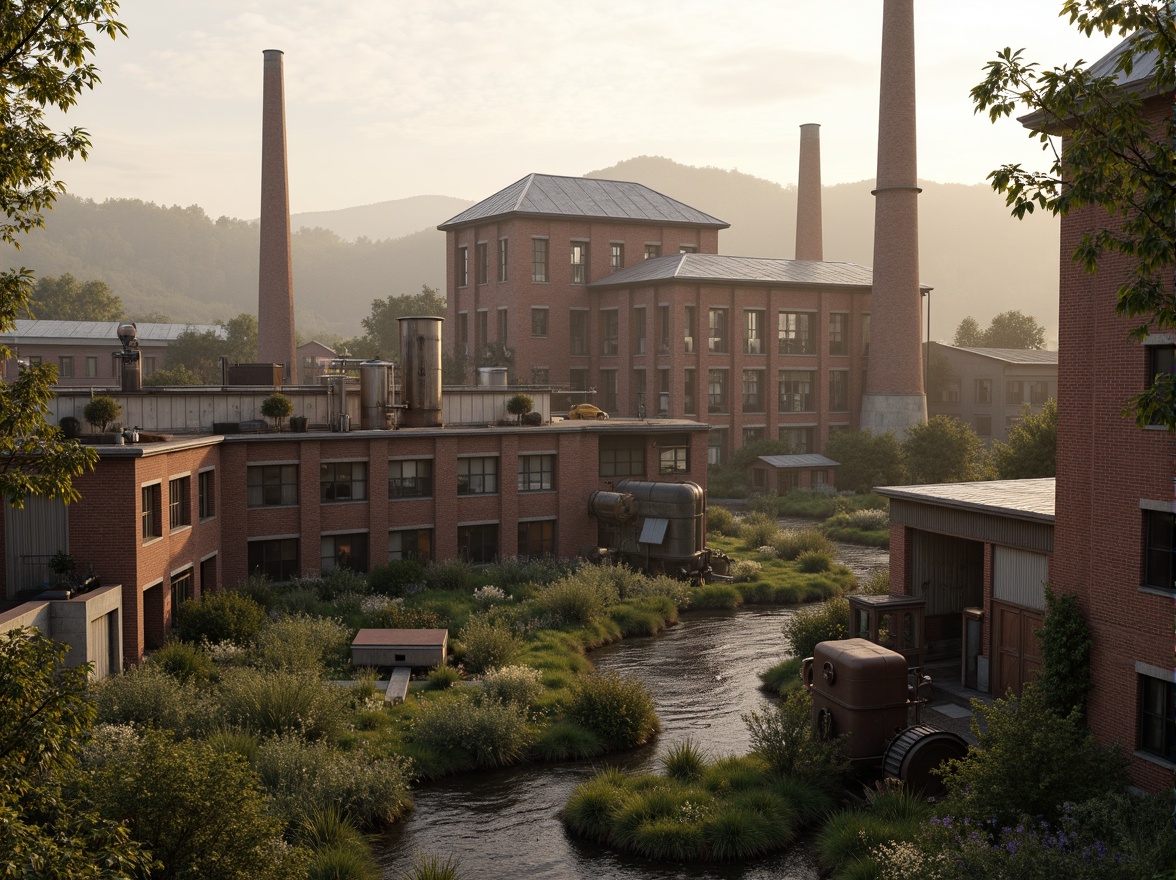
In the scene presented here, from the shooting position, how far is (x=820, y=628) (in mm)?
27391

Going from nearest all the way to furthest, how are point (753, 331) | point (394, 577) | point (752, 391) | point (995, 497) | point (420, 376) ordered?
point (995, 497), point (394, 577), point (420, 376), point (753, 331), point (752, 391)

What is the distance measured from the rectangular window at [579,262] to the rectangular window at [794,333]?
1378 centimetres

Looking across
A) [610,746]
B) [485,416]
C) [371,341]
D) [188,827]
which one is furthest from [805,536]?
[371,341]

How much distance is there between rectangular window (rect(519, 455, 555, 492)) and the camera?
130 ft

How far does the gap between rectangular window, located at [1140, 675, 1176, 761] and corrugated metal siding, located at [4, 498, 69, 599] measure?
22462mm

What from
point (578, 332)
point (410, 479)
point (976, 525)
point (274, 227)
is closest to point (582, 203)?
point (578, 332)

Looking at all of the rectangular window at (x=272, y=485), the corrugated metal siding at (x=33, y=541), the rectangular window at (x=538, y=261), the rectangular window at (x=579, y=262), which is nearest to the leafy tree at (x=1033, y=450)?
the rectangular window at (x=272, y=485)

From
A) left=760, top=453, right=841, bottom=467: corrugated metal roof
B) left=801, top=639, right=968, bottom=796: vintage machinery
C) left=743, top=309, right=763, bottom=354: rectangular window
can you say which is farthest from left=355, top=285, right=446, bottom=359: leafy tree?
left=801, top=639, right=968, bottom=796: vintage machinery

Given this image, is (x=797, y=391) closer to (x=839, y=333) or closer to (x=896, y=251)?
(x=839, y=333)

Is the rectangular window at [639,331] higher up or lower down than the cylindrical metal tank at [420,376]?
higher up

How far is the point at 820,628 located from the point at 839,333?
156ft

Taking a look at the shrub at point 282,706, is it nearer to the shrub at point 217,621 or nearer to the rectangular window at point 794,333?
the shrub at point 217,621

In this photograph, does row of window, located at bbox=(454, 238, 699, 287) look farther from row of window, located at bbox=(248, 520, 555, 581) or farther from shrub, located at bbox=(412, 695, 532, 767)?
shrub, located at bbox=(412, 695, 532, 767)

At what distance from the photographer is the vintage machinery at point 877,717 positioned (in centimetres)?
1875
